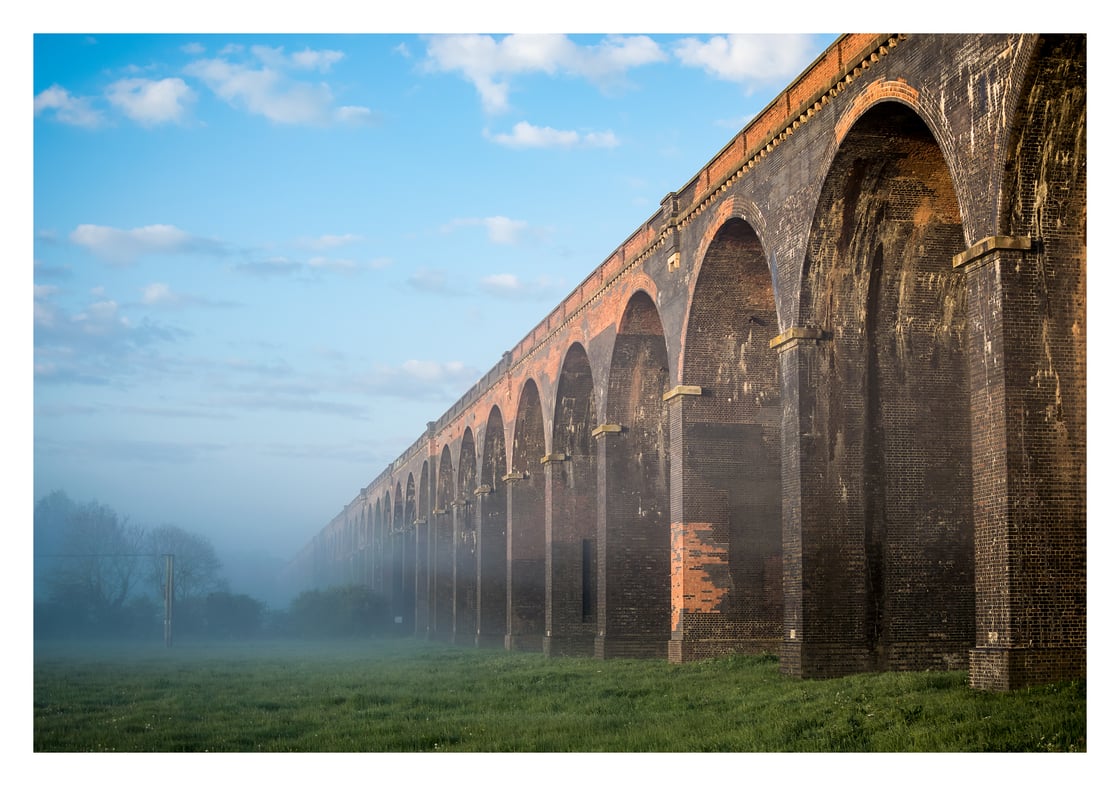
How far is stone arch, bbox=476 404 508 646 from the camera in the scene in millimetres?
35250

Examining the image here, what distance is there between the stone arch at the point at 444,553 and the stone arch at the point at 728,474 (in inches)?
827

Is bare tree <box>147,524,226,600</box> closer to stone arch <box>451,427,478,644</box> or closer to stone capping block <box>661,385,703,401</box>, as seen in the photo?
stone arch <box>451,427,478,644</box>

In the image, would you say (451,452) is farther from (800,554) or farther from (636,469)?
(800,554)

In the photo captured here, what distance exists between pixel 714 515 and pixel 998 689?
9.30 metres

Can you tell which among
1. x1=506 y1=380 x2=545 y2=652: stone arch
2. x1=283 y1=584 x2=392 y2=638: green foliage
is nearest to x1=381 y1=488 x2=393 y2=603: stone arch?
x1=283 y1=584 x2=392 y2=638: green foliage

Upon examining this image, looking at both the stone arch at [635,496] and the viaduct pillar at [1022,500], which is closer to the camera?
the viaduct pillar at [1022,500]

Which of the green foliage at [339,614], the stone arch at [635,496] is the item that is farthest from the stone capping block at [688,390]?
the green foliage at [339,614]

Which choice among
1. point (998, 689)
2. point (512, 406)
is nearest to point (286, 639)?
point (512, 406)

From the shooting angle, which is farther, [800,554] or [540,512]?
[540,512]

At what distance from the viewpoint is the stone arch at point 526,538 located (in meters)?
31.6

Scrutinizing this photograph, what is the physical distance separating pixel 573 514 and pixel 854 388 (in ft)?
42.7

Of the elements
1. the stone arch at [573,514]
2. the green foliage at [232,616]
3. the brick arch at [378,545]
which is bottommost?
the green foliage at [232,616]

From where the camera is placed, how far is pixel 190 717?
14820 millimetres

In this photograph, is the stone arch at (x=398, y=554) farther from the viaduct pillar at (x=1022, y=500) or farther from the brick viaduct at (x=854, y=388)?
the viaduct pillar at (x=1022, y=500)
